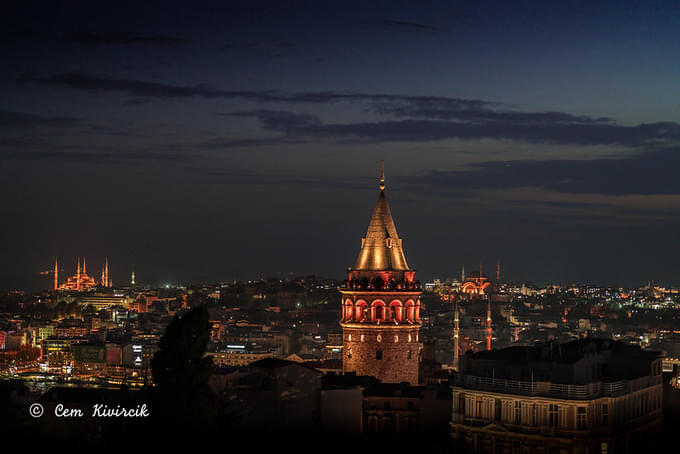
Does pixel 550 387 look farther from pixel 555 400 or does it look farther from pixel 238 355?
pixel 238 355

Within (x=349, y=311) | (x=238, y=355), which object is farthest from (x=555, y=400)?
(x=238, y=355)

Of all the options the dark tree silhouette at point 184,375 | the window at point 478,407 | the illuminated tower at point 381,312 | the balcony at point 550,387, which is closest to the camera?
the dark tree silhouette at point 184,375

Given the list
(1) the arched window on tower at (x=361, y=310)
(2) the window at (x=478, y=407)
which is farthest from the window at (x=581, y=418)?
(1) the arched window on tower at (x=361, y=310)

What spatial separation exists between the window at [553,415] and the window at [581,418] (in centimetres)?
50

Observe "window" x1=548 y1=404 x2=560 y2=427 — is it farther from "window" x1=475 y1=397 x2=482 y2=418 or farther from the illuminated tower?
the illuminated tower

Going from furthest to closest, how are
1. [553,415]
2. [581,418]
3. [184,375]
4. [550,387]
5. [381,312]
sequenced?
[381,312]
[550,387]
[553,415]
[581,418]
[184,375]

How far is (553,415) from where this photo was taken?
3347 centimetres

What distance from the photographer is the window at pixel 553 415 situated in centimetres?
3341

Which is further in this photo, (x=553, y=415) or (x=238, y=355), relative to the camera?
(x=238, y=355)

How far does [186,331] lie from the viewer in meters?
33.7

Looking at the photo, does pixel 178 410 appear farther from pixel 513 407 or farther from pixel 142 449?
pixel 513 407

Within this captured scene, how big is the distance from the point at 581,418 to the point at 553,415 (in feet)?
2.28

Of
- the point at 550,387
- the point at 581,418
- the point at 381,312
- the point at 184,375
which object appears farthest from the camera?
the point at 381,312

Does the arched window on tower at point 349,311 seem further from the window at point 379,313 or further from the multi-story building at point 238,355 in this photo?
the multi-story building at point 238,355
